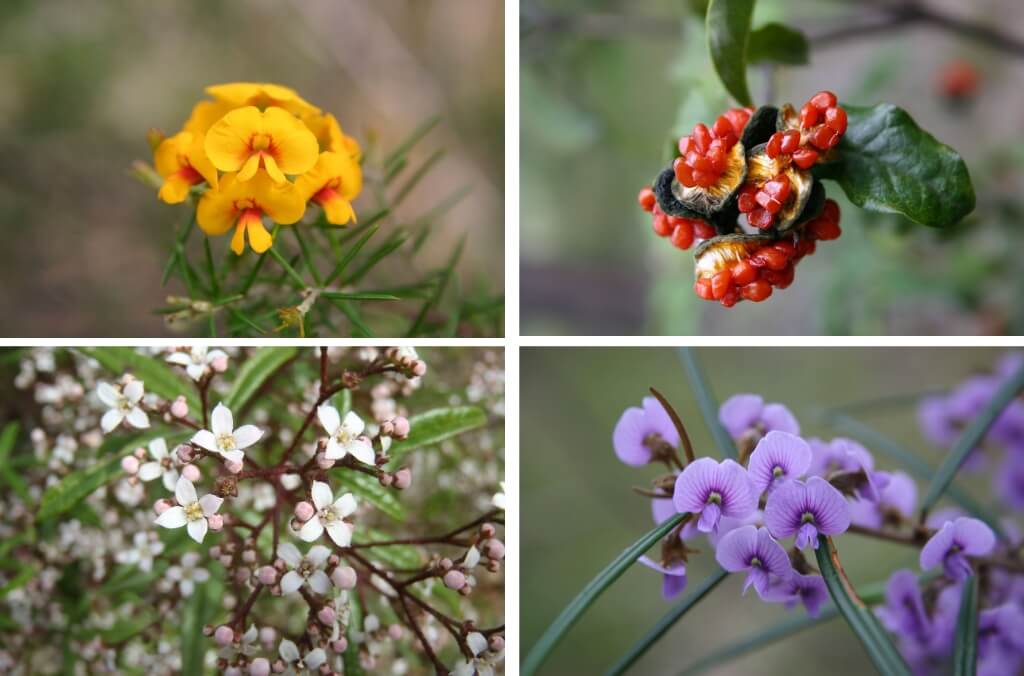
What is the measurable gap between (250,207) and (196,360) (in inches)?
4.3

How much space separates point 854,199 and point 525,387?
2.44 ft

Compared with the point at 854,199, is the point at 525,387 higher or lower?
lower

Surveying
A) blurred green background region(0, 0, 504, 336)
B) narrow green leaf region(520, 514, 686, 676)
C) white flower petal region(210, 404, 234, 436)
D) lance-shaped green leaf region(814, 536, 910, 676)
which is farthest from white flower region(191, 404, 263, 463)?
blurred green background region(0, 0, 504, 336)

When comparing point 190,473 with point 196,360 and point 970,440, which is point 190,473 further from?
point 970,440

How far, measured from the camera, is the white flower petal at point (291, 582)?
48cm

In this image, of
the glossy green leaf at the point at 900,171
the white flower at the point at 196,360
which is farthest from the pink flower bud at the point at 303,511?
the glossy green leaf at the point at 900,171

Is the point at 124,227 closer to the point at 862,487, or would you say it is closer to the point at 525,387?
the point at 525,387

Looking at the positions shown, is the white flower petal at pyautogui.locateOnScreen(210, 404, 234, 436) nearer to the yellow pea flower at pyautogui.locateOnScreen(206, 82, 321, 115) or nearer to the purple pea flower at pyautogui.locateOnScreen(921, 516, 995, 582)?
the yellow pea flower at pyautogui.locateOnScreen(206, 82, 321, 115)

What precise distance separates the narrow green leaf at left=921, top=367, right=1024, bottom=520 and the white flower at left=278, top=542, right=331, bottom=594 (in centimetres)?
36

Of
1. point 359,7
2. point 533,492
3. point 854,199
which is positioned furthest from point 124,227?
point 854,199

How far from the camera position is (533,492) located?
3.59ft

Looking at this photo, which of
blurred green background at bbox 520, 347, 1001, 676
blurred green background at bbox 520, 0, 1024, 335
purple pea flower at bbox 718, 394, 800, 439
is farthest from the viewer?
blurred green background at bbox 520, 347, 1001, 676

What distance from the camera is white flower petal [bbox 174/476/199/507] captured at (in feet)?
1.55

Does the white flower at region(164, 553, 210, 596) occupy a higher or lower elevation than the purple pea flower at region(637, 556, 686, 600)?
lower
